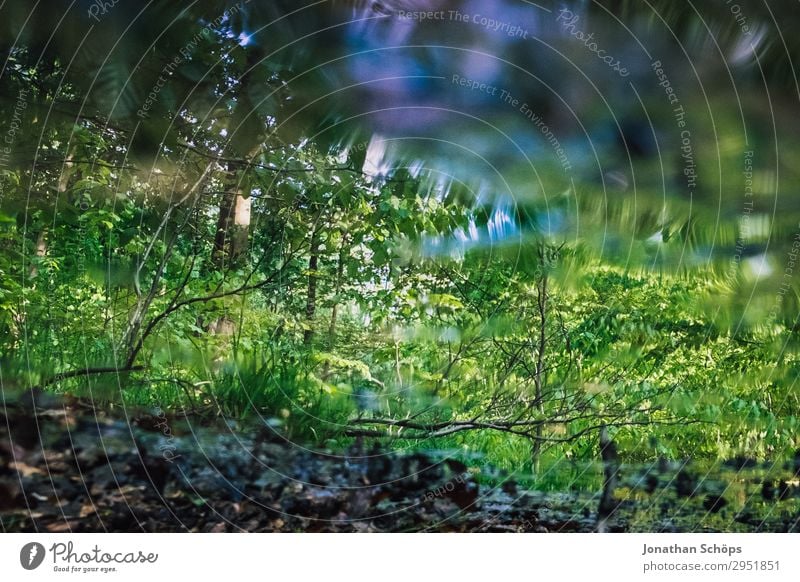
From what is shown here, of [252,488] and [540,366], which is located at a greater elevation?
[540,366]

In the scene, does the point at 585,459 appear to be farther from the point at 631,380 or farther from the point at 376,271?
the point at 376,271

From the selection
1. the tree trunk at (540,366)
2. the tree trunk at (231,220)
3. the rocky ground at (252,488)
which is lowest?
the rocky ground at (252,488)

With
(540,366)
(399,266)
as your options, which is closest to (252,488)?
(399,266)

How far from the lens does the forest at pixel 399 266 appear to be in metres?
1.31

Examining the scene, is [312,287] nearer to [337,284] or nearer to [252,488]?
[337,284]

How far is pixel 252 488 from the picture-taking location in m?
1.37

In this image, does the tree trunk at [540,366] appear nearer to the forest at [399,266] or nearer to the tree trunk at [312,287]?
the forest at [399,266]

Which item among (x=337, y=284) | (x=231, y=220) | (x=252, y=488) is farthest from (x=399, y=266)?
(x=252, y=488)

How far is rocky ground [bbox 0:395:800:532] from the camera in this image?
131 cm

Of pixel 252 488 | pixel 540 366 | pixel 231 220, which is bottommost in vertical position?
pixel 252 488

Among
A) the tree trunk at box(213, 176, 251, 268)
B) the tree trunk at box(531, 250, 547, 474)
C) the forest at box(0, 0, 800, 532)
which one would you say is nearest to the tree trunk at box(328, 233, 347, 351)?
the forest at box(0, 0, 800, 532)

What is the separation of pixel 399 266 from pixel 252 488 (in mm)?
519

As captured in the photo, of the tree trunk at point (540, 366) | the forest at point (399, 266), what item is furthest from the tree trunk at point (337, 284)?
the tree trunk at point (540, 366)
